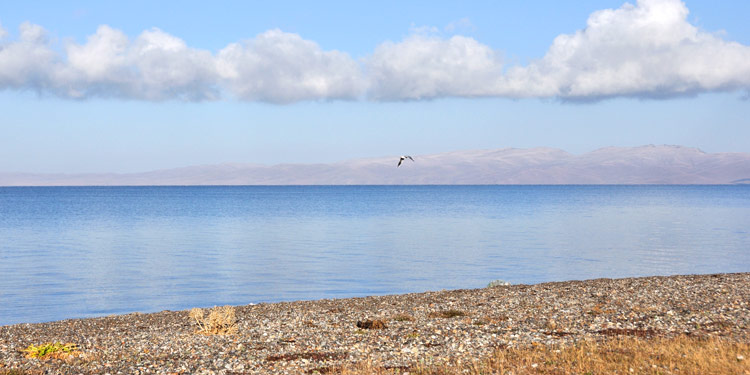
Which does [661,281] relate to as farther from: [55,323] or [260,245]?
[260,245]

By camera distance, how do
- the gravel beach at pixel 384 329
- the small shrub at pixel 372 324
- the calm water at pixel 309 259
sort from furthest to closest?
the calm water at pixel 309 259, the small shrub at pixel 372 324, the gravel beach at pixel 384 329

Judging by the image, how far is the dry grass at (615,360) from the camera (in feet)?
55.9

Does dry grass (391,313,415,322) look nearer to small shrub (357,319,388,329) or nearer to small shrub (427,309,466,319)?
small shrub (427,309,466,319)

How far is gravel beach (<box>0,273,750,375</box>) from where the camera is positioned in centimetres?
2027

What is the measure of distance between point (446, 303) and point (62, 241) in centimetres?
6423

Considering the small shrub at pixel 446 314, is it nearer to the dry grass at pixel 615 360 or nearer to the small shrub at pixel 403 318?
the small shrub at pixel 403 318

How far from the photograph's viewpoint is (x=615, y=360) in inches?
715

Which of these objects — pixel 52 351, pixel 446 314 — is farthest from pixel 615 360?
pixel 52 351

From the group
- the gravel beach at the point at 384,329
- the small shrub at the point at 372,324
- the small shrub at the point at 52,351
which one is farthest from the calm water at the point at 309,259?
the small shrub at the point at 372,324

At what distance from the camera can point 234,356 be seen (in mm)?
20969

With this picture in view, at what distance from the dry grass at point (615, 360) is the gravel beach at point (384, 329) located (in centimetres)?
105

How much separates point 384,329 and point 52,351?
10951mm

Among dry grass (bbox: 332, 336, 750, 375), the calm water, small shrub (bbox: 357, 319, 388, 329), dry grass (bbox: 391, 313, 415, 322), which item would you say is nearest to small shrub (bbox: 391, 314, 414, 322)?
dry grass (bbox: 391, 313, 415, 322)

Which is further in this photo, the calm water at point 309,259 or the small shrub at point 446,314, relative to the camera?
the calm water at point 309,259
